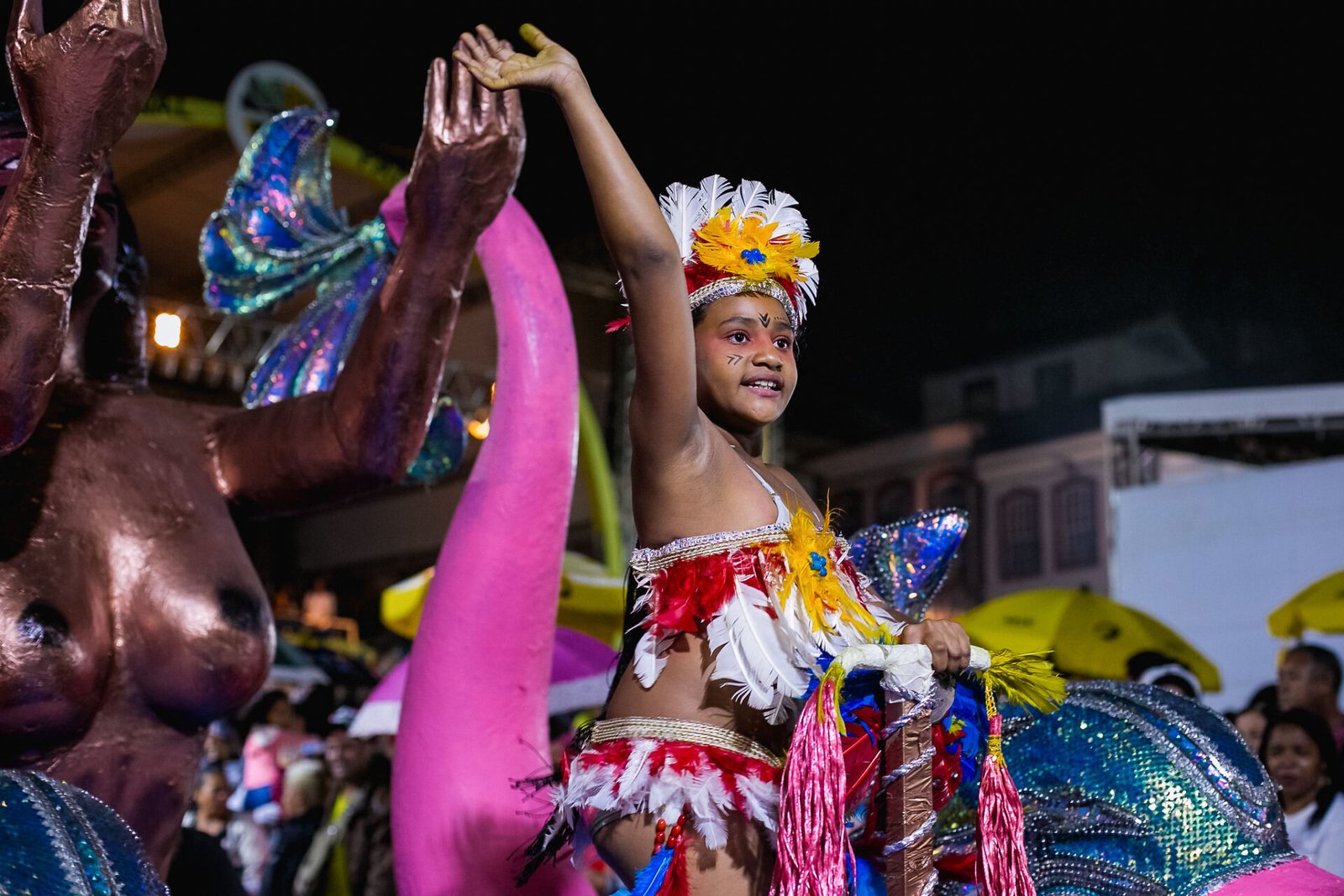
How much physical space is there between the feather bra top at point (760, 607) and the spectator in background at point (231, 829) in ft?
16.3

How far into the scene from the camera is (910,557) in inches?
92.7

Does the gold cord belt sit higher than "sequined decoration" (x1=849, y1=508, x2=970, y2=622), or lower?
lower

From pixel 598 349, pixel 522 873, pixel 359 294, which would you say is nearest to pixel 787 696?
pixel 522 873

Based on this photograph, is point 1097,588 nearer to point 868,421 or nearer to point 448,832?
point 868,421

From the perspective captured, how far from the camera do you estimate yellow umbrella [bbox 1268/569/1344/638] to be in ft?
17.9

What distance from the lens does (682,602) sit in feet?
6.06

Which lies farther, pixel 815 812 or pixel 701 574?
pixel 701 574

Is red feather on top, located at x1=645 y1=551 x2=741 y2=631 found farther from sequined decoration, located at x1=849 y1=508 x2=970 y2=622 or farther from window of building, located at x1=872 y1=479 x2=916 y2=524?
window of building, located at x1=872 y1=479 x2=916 y2=524

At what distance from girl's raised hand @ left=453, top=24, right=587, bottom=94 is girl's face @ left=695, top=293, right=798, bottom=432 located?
0.39 m

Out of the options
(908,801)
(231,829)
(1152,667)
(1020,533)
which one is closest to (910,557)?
(908,801)

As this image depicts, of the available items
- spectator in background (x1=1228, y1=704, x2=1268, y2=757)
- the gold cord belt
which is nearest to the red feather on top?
the gold cord belt

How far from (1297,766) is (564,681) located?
2186 millimetres

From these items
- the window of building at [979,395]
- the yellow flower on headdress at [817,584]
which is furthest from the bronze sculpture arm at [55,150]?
the window of building at [979,395]

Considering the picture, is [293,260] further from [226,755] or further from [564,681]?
[226,755]
